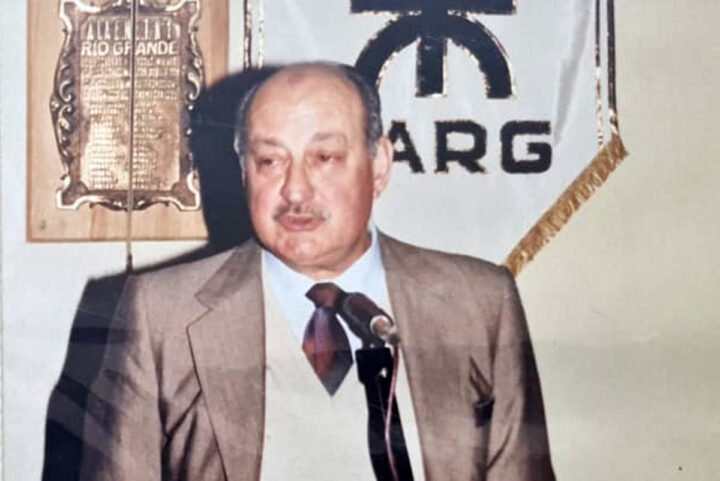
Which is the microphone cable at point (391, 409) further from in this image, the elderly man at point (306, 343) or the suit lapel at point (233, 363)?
the suit lapel at point (233, 363)

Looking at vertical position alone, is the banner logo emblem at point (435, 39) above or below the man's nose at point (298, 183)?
above

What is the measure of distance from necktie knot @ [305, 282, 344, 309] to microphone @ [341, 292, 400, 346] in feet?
0.06

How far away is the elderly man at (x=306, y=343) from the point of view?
1654 millimetres

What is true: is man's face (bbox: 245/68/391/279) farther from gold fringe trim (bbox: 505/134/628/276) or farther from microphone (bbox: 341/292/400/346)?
gold fringe trim (bbox: 505/134/628/276)

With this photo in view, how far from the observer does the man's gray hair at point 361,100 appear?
1.66m

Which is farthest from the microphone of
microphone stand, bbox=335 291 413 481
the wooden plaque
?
the wooden plaque

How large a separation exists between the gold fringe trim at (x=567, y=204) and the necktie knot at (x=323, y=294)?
0.24 meters

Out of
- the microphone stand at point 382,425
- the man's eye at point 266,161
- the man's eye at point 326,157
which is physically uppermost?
the man's eye at point 326,157

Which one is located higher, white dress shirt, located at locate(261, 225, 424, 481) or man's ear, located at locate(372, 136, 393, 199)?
man's ear, located at locate(372, 136, 393, 199)

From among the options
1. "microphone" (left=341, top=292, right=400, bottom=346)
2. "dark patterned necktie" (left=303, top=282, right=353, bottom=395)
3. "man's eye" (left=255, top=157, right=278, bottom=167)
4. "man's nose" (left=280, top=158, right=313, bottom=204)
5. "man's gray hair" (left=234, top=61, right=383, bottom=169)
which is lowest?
"dark patterned necktie" (left=303, top=282, right=353, bottom=395)

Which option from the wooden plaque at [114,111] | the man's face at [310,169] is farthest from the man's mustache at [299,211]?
the wooden plaque at [114,111]

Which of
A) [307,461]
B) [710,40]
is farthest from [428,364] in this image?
[710,40]

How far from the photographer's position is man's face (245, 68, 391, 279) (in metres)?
1.65

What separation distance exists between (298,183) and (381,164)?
0.11 m
